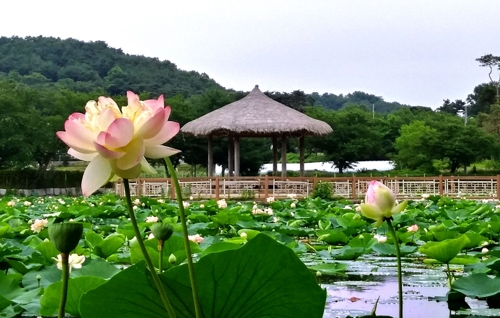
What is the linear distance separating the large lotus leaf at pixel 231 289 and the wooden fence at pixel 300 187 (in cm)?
1303

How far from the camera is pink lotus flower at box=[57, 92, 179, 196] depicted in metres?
0.73

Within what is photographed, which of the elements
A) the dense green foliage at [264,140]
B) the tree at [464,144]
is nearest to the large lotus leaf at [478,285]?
the dense green foliage at [264,140]

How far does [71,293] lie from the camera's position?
1.11 meters

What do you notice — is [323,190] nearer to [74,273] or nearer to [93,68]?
A: [74,273]

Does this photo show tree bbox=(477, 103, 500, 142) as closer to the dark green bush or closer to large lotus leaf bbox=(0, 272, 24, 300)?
the dark green bush

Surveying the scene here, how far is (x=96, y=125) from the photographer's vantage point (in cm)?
74

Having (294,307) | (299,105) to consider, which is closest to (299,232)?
(294,307)

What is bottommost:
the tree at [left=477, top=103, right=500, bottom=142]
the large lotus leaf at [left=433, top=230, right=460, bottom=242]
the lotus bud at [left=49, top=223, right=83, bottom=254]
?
the large lotus leaf at [left=433, top=230, right=460, bottom=242]

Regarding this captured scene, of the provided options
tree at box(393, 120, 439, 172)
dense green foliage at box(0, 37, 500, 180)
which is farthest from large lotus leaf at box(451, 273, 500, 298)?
tree at box(393, 120, 439, 172)

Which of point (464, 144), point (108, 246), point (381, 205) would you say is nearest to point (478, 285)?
point (381, 205)

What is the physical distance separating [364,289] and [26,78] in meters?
41.1

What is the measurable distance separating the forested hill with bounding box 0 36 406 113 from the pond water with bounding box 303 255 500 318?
38.7m

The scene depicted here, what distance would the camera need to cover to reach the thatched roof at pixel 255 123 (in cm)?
1545

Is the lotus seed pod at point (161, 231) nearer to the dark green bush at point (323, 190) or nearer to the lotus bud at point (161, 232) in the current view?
the lotus bud at point (161, 232)
